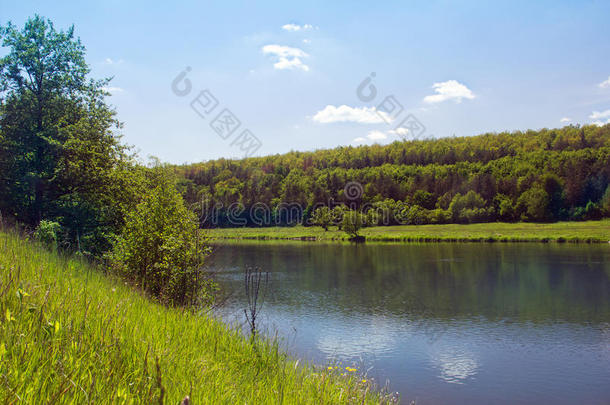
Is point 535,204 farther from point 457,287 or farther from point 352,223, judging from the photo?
point 457,287

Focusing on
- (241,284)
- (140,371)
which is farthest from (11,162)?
(140,371)

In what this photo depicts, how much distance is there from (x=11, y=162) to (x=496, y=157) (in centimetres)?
14057

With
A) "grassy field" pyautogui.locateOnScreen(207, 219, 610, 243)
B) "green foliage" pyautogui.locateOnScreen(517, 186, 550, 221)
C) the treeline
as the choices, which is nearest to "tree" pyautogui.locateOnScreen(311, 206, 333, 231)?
"grassy field" pyautogui.locateOnScreen(207, 219, 610, 243)

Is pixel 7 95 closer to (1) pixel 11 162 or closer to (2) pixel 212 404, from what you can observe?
(1) pixel 11 162

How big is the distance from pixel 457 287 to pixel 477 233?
57.2 m

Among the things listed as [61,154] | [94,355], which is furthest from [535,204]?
[94,355]

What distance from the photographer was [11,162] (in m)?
20.9

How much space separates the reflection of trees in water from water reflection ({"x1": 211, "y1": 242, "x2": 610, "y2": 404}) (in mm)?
88

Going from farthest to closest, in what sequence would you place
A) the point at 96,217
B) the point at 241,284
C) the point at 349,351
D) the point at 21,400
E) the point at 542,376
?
the point at 241,284 < the point at 96,217 < the point at 349,351 < the point at 542,376 < the point at 21,400

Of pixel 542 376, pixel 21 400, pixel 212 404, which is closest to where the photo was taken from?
pixel 21 400

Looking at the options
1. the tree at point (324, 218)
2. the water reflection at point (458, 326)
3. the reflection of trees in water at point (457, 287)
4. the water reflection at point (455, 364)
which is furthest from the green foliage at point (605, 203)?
the water reflection at point (455, 364)

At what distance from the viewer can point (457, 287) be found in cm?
2972

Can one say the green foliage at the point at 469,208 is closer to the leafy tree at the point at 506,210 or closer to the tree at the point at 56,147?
the leafy tree at the point at 506,210

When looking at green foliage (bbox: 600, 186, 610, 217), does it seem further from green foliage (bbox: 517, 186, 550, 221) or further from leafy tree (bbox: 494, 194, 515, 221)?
leafy tree (bbox: 494, 194, 515, 221)
